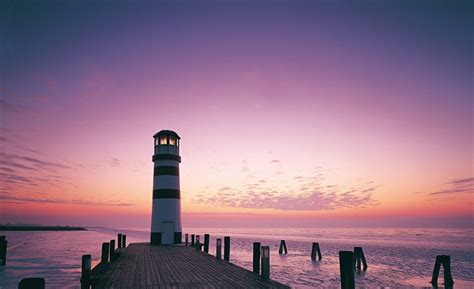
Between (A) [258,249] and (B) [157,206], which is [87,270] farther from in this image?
(B) [157,206]

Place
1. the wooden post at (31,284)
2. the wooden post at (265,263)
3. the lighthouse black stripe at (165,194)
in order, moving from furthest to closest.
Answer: the lighthouse black stripe at (165,194), the wooden post at (265,263), the wooden post at (31,284)

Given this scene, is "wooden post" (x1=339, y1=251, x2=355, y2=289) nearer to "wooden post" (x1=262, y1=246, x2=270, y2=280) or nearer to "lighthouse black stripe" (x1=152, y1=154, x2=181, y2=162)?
"wooden post" (x1=262, y1=246, x2=270, y2=280)

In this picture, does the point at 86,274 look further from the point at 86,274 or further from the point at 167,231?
the point at 167,231

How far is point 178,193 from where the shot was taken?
26797mm

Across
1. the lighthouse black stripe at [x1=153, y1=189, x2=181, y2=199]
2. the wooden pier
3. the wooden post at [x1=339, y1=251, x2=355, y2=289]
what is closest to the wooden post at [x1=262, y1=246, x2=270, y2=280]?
the wooden pier

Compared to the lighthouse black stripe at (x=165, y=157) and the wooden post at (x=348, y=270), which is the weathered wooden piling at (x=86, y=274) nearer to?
the wooden post at (x=348, y=270)

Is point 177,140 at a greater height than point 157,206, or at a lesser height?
greater

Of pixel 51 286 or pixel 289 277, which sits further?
pixel 289 277

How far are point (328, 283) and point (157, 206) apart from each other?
45.0 ft

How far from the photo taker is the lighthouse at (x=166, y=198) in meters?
26.2

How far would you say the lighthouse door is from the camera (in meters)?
26.2

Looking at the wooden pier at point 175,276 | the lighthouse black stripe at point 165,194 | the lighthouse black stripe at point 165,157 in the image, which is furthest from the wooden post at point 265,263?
the lighthouse black stripe at point 165,157

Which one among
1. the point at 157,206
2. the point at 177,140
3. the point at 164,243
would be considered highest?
the point at 177,140

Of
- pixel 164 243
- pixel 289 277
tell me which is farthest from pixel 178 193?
pixel 289 277
